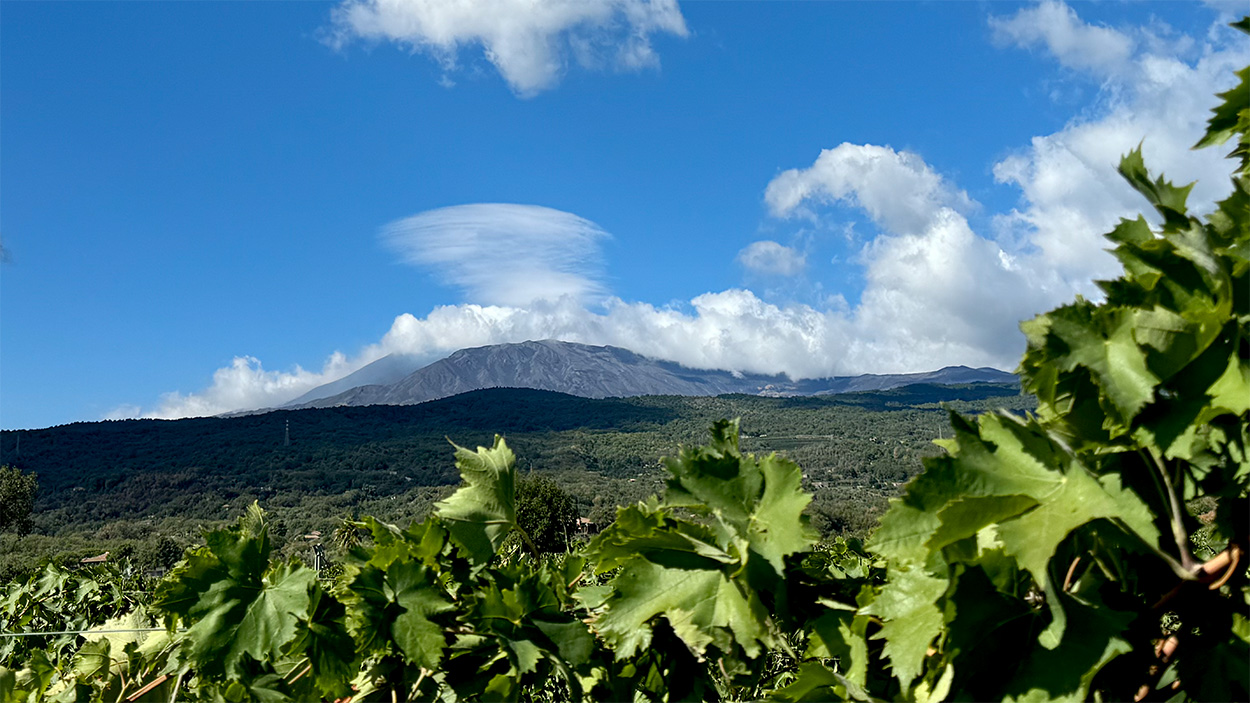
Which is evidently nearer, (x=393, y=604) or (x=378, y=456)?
(x=393, y=604)

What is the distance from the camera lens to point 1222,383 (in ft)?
3.90

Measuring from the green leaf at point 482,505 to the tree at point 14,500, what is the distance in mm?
65769

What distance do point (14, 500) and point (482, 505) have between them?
2616 inches

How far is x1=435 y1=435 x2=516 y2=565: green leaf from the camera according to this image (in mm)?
1832

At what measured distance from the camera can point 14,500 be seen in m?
52.9

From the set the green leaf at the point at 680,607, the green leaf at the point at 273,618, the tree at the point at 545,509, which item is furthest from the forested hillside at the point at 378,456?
the green leaf at the point at 680,607

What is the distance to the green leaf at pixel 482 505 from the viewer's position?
72.1 inches

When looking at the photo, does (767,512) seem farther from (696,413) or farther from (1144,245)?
(696,413)

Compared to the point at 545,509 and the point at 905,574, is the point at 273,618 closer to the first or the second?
the point at 905,574

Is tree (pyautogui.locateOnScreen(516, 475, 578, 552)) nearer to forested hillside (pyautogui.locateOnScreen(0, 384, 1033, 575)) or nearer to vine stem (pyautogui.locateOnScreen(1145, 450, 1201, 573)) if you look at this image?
forested hillside (pyautogui.locateOnScreen(0, 384, 1033, 575))

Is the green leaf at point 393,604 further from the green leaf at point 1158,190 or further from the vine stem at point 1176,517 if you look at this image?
the green leaf at point 1158,190

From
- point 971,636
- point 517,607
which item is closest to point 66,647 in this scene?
point 517,607

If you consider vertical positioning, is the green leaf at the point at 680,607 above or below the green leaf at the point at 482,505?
below

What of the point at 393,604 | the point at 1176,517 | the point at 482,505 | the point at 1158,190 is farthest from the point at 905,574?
the point at 393,604
